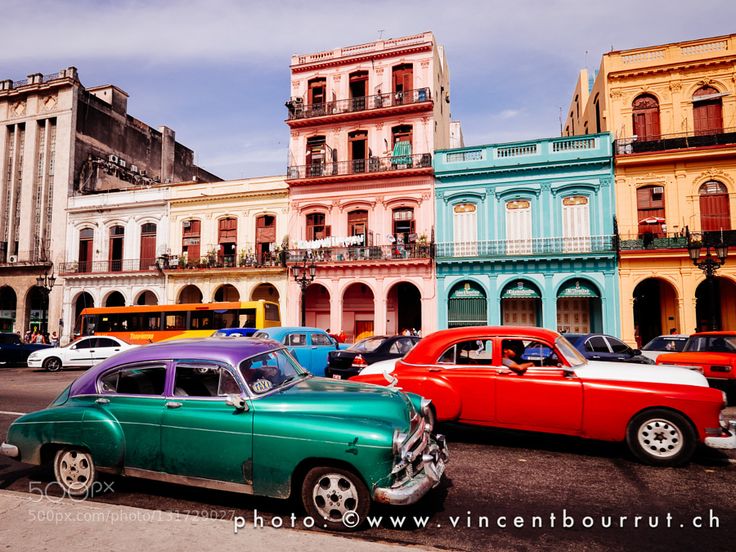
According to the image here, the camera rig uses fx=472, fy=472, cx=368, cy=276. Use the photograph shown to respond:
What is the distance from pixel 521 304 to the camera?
2370 cm

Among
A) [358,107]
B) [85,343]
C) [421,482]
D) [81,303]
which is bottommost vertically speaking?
[421,482]

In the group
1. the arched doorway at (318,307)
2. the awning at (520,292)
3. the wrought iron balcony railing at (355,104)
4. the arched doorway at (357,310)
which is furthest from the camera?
the arched doorway at (318,307)

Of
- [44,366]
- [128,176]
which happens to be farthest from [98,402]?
[128,176]

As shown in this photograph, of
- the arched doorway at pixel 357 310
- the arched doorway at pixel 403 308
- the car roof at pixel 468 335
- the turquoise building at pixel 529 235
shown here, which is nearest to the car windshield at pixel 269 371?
the car roof at pixel 468 335

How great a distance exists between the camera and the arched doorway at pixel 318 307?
2666cm

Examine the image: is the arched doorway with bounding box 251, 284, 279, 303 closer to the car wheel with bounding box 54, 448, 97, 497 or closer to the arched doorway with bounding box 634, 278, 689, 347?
the arched doorway with bounding box 634, 278, 689, 347

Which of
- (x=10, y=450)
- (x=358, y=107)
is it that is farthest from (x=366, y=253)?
(x=10, y=450)

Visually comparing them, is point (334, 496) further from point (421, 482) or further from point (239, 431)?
point (239, 431)

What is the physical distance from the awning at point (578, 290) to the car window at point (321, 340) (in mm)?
12615

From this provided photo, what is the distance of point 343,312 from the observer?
26.5 meters

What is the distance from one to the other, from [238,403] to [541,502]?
10.3ft

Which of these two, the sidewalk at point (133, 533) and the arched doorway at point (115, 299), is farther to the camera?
the arched doorway at point (115, 299)

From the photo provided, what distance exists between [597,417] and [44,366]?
2018cm

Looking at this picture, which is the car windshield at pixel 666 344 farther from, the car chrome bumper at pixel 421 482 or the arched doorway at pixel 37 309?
the arched doorway at pixel 37 309
